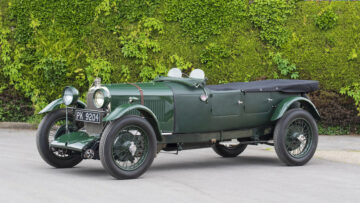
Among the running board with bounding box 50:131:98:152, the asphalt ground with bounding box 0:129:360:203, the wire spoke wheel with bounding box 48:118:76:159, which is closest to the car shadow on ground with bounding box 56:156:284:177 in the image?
the asphalt ground with bounding box 0:129:360:203

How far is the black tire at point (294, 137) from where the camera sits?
8602mm

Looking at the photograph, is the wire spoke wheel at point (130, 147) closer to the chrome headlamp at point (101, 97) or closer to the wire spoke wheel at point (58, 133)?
the chrome headlamp at point (101, 97)

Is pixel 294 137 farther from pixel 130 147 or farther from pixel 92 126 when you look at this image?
pixel 92 126

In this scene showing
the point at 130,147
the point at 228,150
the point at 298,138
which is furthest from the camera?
the point at 228,150

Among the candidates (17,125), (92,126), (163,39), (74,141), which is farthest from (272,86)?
(17,125)

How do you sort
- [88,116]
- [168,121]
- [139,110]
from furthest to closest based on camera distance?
[168,121] → [88,116] → [139,110]

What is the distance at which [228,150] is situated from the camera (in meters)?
9.80

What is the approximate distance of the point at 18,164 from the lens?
8.52 m

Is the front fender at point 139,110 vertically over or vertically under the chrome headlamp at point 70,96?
under

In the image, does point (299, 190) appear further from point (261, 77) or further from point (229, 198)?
point (261, 77)

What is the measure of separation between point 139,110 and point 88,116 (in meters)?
0.68

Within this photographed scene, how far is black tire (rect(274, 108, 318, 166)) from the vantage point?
28.2 ft

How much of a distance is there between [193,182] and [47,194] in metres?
1.76

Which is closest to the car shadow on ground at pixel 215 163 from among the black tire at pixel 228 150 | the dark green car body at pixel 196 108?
the black tire at pixel 228 150
